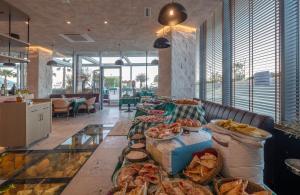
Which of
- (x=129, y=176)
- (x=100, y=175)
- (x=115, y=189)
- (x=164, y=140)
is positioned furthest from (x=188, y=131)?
(x=100, y=175)

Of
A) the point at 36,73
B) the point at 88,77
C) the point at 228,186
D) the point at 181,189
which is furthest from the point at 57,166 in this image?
the point at 88,77

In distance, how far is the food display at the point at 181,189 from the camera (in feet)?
3.00

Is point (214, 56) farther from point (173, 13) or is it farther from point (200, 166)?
point (200, 166)

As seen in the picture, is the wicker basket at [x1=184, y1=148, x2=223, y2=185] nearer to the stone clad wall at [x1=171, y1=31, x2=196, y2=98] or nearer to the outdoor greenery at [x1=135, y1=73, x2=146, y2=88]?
the stone clad wall at [x1=171, y1=31, x2=196, y2=98]

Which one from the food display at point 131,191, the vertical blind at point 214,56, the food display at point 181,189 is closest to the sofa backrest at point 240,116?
the vertical blind at point 214,56

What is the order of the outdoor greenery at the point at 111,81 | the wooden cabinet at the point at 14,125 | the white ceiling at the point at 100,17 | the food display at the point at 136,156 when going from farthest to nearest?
the outdoor greenery at the point at 111,81 → the white ceiling at the point at 100,17 → the wooden cabinet at the point at 14,125 → the food display at the point at 136,156

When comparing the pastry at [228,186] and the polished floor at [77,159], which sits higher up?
the pastry at [228,186]

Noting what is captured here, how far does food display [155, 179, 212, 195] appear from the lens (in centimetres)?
91

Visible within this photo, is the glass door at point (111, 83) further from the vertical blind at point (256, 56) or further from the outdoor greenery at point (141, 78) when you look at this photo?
the vertical blind at point (256, 56)

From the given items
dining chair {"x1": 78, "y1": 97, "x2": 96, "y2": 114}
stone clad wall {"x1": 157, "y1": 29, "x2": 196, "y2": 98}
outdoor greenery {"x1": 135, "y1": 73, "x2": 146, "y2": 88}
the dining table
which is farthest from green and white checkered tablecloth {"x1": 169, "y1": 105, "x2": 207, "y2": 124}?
outdoor greenery {"x1": 135, "y1": 73, "x2": 146, "y2": 88}

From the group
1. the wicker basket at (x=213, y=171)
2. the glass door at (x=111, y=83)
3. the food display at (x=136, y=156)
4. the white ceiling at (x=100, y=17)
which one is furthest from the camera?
the glass door at (x=111, y=83)

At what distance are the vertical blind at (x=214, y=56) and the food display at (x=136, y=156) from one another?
12.2 ft

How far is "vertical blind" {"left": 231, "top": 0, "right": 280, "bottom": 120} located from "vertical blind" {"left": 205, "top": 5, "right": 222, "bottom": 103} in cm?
77

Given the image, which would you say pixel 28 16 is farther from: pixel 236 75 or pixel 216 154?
pixel 216 154
